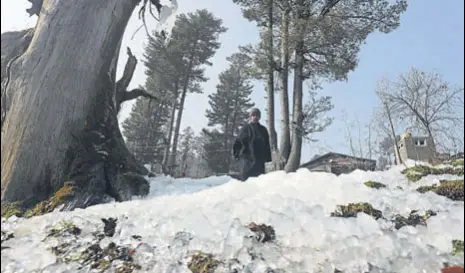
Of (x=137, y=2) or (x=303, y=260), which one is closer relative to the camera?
(x=303, y=260)

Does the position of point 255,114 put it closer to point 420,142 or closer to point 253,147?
point 253,147

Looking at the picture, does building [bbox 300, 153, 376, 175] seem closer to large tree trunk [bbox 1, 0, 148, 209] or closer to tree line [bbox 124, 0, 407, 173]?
tree line [bbox 124, 0, 407, 173]

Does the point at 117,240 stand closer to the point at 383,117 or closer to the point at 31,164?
the point at 31,164

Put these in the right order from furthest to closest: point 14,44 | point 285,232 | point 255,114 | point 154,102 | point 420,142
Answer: point 154,102 < point 255,114 < point 14,44 < point 420,142 < point 285,232

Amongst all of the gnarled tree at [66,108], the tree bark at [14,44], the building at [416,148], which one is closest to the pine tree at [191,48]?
the gnarled tree at [66,108]

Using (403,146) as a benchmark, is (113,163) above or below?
below

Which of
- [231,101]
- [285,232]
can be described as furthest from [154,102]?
[285,232]

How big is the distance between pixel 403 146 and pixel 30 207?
7.70ft

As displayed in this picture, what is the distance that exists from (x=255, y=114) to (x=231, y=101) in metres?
0.29

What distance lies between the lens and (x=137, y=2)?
296 cm

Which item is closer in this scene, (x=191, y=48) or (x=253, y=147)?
(x=253, y=147)

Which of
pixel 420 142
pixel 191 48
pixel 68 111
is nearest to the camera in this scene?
pixel 420 142

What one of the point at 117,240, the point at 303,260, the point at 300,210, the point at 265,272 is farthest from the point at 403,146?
the point at 117,240

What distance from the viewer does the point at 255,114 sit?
9.70 ft
